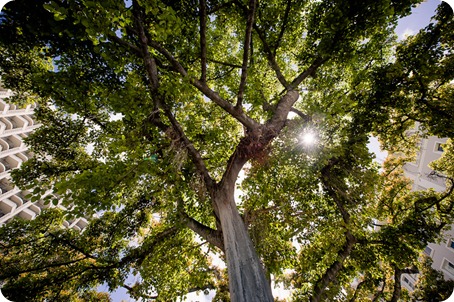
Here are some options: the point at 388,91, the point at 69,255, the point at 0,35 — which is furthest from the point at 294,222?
the point at 0,35

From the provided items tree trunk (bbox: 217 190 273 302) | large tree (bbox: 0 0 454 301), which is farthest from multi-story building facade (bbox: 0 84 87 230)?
tree trunk (bbox: 217 190 273 302)

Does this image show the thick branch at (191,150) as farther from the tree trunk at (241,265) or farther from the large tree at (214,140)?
the tree trunk at (241,265)

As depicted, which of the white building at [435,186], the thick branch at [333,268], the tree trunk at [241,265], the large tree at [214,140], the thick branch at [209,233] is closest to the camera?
the tree trunk at [241,265]

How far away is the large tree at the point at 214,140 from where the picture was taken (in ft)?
12.5

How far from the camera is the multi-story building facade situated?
25656 mm

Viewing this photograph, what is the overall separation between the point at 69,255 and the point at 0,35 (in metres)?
6.58

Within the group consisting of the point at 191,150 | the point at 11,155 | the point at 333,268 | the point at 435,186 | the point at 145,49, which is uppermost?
the point at 11,155

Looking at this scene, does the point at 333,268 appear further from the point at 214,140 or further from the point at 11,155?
the point at 11,155

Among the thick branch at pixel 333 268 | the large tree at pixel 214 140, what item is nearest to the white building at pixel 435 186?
the large tree at pixel 214 140

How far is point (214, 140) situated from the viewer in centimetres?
709

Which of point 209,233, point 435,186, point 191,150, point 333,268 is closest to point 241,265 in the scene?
point 209,233

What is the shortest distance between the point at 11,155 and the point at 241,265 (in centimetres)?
4271

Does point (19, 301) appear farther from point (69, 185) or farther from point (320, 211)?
point (320, 211)

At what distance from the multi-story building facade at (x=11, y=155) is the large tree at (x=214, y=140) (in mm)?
29923
